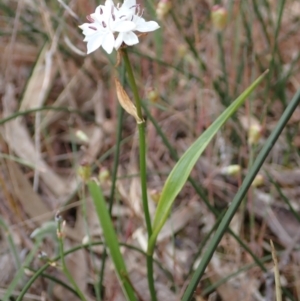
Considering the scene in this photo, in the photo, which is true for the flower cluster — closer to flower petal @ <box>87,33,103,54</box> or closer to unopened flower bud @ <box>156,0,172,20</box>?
flower petal @ <box>87,33,103,54</box>

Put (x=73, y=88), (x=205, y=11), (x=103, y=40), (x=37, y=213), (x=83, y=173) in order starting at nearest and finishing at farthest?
(x=103, y=40) < (x=83, y=173) < (x=37, y=213) < (x=73, y=88) < (x=205, y=11)

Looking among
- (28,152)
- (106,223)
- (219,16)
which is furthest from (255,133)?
(28,152)

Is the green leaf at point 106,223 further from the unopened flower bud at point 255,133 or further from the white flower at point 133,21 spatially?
the unopened flower bud at point 255,133

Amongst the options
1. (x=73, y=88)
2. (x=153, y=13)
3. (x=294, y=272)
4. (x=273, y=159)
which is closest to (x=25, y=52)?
(x=73, y=88)

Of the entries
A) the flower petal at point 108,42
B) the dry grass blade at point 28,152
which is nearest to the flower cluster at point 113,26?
the flower petal at point 108,42

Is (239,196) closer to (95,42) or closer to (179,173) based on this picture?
(179,173)

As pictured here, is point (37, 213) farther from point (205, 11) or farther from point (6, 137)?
point (205, 11)

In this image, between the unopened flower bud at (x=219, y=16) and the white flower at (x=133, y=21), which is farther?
the unopened flower bud at (x=219, y=16)
